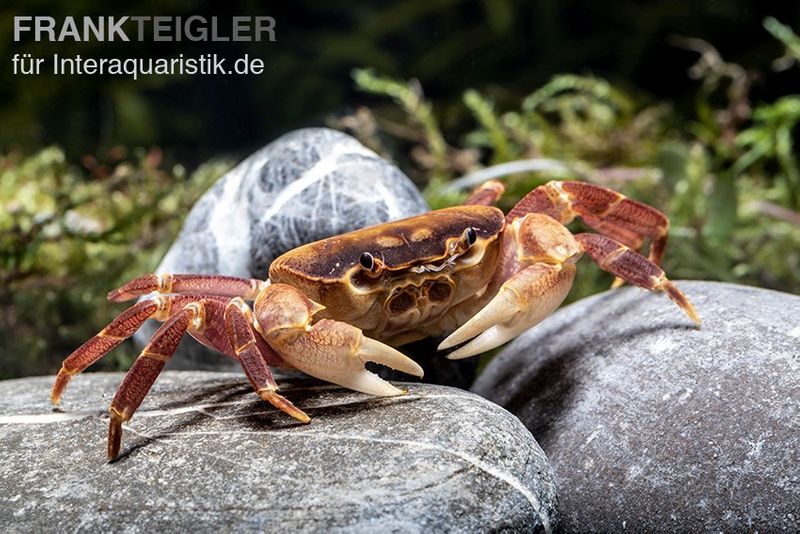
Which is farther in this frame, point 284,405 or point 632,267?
point 632,267

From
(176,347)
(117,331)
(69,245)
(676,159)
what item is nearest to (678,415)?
(176,347)

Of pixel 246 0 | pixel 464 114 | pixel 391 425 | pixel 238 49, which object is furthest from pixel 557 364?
pixel 464 114

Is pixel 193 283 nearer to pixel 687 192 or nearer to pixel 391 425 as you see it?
pixel 391 425

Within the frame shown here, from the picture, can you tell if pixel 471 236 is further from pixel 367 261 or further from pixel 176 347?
pixel 176 347

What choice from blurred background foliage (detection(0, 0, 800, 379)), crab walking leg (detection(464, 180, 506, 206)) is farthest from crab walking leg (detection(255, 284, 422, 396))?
blurred background foliage (detection(0, 0, 800, 379))

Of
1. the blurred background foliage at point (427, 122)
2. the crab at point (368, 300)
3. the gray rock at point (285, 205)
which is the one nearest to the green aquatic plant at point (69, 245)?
the blurred background foliage at point (427, 122)
